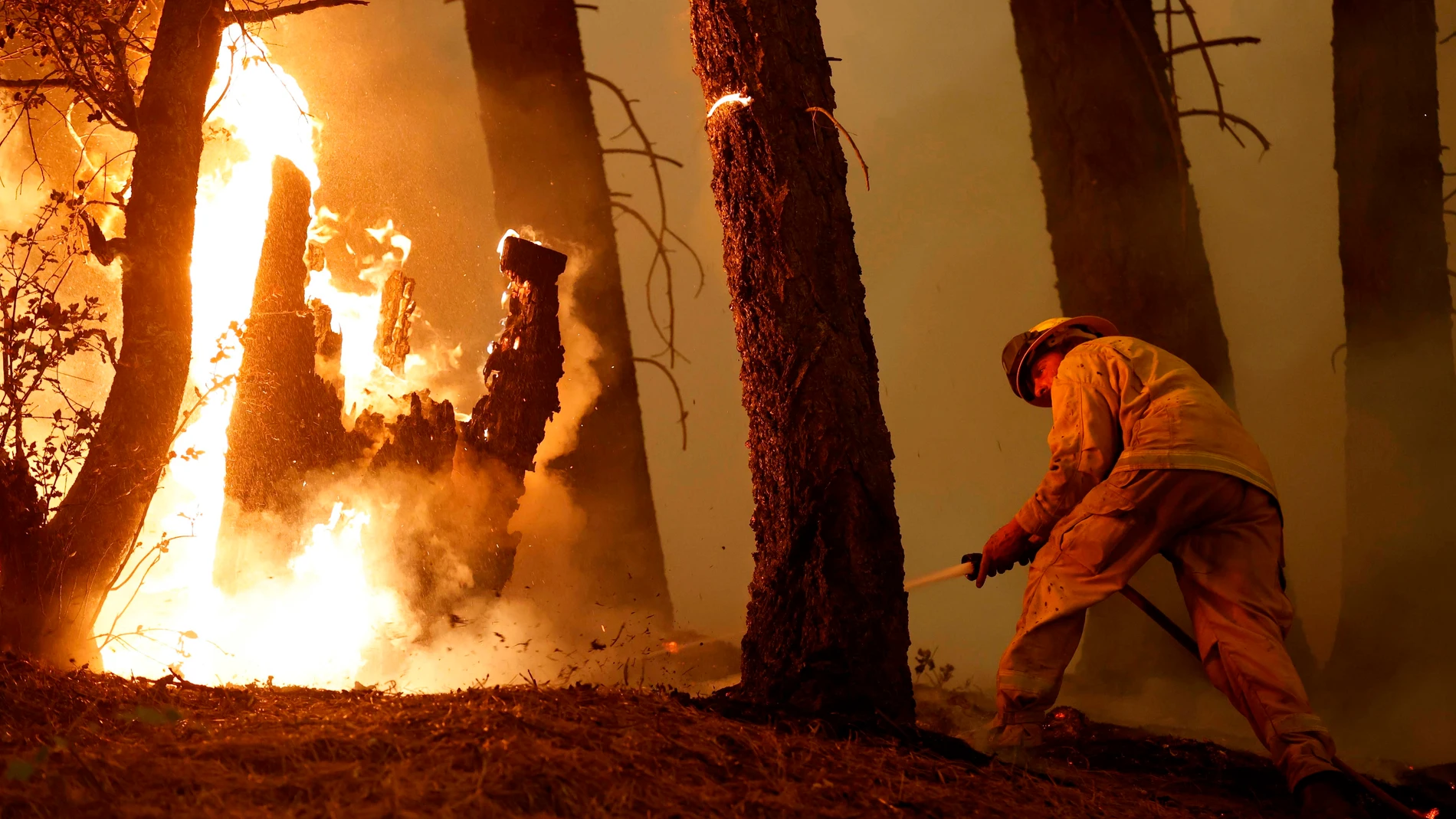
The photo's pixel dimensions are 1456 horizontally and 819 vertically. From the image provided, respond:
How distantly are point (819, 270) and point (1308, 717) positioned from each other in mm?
2358

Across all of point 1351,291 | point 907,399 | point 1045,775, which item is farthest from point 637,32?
point 1045,775

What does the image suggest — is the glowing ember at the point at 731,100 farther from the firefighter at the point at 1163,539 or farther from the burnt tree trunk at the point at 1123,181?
the burnt tree trunk at the point at 1123,181

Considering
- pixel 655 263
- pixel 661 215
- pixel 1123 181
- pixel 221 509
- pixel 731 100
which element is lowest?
pixel 221 509

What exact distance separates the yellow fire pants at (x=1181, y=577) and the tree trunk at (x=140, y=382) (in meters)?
3.84

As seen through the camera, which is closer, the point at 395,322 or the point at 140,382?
the point at 140,382

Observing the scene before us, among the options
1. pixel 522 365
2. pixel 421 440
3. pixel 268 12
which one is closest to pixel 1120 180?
pixel 522 365

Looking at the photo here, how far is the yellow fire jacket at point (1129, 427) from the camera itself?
10.9 feet

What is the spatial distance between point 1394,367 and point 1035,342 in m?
3.10

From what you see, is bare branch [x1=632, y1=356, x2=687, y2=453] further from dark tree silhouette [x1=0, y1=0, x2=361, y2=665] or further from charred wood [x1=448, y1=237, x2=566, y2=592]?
dark tree silhouette [x1=0, y1=0, x2=361, y2=665]

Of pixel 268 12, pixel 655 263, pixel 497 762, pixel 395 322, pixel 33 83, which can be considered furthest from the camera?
pixel 655 263

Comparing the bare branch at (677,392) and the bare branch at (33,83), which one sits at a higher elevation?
the bare branch at (33,83)

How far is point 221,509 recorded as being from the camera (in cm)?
538

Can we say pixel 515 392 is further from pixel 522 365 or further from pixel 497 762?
pixel 497 762

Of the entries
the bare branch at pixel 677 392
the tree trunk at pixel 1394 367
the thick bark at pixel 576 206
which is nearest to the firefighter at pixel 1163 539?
the bare branch at pixel 677 392
